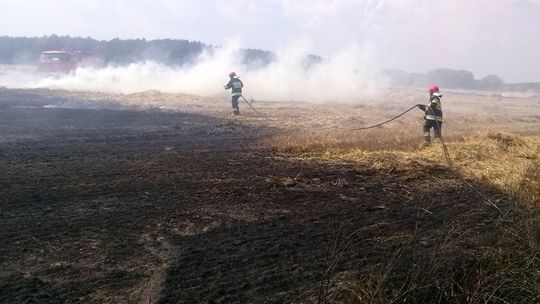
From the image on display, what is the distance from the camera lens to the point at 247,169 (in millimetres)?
8609

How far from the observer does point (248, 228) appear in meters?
5.62

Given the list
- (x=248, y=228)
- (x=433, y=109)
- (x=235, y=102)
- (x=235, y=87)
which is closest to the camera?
(x=248, y=228)

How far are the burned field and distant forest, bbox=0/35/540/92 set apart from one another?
39.4 m

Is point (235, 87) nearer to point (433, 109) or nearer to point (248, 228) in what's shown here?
point (433, 109)

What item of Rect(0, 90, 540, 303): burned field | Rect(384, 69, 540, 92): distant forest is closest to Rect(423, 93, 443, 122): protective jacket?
Rect(0, 90, 540, 303): burned field

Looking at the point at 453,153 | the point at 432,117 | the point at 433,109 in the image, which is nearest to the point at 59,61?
the point at 433,109

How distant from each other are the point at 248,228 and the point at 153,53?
5202 cm

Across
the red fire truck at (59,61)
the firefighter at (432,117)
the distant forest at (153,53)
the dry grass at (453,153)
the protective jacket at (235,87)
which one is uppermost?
the distant forest at (153,53)

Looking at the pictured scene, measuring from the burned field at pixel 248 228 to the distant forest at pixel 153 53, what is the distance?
129 ft

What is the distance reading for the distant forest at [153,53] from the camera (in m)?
51.1

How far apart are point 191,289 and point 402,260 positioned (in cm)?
234

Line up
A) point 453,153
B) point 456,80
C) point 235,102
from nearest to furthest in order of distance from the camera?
1. point 453,153
2. point 235,102
3. point 456,80

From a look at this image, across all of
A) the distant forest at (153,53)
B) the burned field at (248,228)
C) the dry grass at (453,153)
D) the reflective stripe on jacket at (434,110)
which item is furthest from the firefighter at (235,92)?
the distant forest at (153,53)

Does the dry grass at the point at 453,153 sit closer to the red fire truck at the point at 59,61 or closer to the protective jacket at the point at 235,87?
the protective jacket at the point at 235,87
